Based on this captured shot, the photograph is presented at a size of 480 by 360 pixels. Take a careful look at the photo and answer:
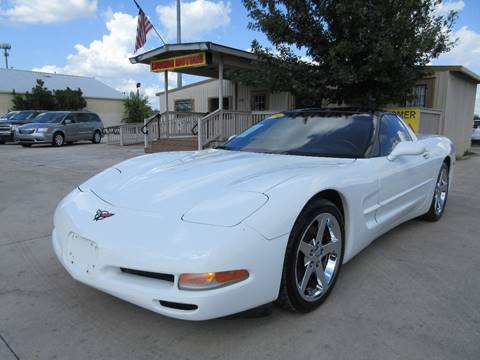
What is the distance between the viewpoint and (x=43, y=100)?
32562 mm

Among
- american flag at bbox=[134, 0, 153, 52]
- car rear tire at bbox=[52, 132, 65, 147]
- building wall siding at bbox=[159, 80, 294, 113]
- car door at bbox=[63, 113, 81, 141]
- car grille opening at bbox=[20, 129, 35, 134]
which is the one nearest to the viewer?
building wall siding at bbox=[159, 80, 294, 113]

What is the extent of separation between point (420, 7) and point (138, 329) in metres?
8.38

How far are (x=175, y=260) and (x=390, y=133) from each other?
2.76 metres

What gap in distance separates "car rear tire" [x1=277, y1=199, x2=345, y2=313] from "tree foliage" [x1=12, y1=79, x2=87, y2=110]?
35.2 meters

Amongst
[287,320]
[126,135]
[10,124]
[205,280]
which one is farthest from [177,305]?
[10,124]

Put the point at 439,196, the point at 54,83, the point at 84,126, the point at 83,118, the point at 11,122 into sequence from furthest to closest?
1. the point at 54,83
2. the point at 11,122
3. the point at 83,118
4. the point at 84,126
5. the point at 439,196

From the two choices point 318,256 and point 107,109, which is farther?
point 107,109

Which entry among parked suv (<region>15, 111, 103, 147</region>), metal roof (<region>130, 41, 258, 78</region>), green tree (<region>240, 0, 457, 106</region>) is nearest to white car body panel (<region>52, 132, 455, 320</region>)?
green tree (<region>240, 0, 457, 106</region>)

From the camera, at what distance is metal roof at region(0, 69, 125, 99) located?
119 feet

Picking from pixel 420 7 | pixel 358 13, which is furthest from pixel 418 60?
pixel 358 13

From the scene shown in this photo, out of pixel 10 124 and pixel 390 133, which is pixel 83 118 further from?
pixel 390 133

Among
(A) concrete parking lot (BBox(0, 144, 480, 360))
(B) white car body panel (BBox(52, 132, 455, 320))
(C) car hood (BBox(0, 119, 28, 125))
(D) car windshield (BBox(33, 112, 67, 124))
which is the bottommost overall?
(A) concrete parking lot (BBox(0, 144, 480, 360))

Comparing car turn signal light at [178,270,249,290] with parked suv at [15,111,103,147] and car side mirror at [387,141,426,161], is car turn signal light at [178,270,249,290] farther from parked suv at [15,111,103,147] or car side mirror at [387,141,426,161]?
parked suv at [15,111,103,147]

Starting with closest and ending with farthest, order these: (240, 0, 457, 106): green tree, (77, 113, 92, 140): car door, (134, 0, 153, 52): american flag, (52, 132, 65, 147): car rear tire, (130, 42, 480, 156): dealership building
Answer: (240, 0, 457, 106): green tree
(130, 42, 480, 156): dealership building
(134, 0, 153, 52): american flag
(52, 132, 65, 147): car rear tire
(77, 113, 92, 140): car door
